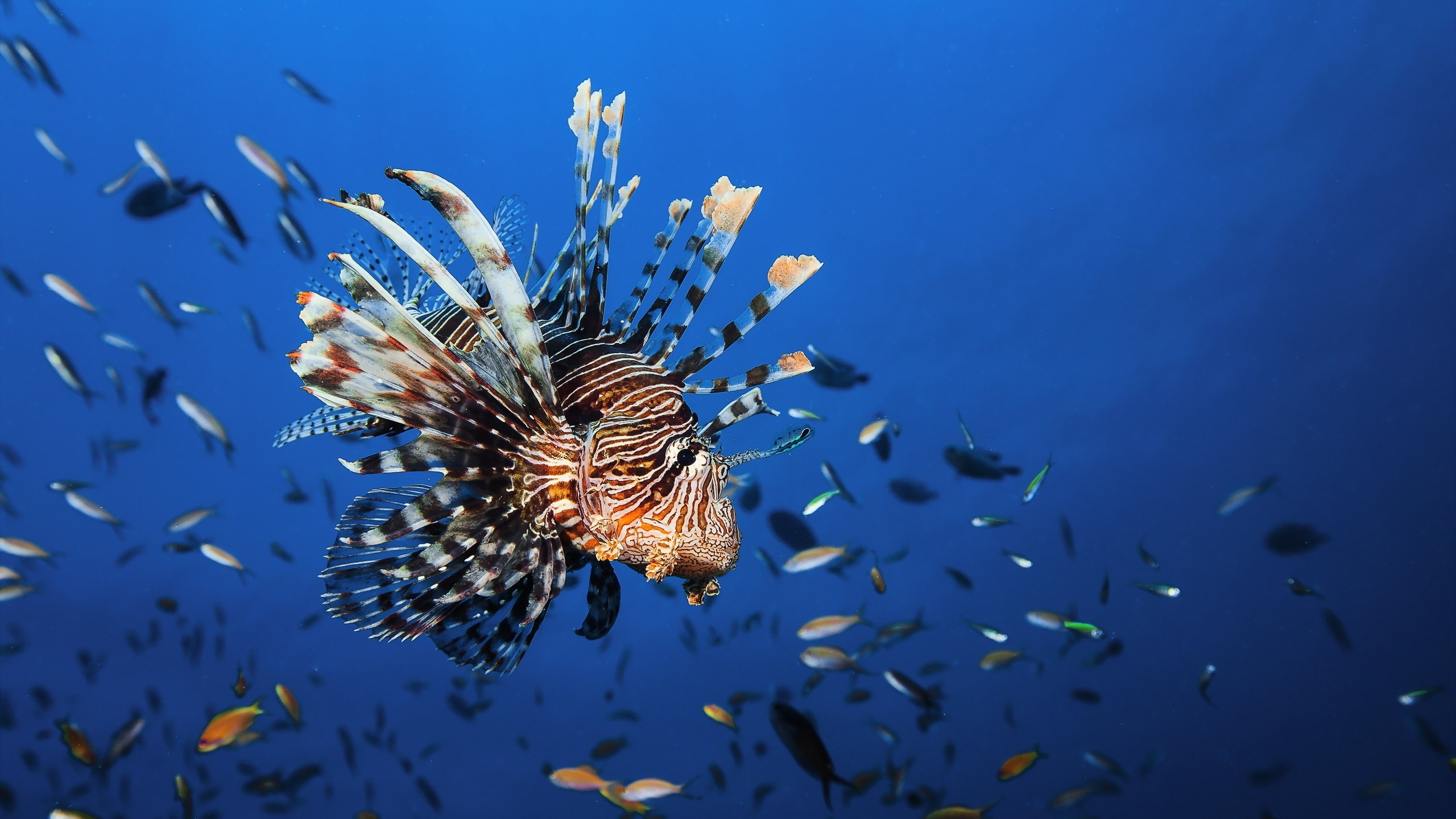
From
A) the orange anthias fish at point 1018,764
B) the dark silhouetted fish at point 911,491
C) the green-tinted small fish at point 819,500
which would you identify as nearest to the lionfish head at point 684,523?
the green-tinted small fish at point 819,500

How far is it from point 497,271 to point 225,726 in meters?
6.30

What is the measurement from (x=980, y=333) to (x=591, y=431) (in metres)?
17.8

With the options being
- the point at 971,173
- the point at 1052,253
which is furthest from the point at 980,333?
the point at 971,173

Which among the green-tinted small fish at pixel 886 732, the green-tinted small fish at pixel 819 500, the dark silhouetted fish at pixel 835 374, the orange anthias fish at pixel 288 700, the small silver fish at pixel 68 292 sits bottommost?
the orange anthias fish at pixel 288 700

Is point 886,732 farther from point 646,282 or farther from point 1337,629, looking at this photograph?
point 646,282

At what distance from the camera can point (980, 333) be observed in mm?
18578

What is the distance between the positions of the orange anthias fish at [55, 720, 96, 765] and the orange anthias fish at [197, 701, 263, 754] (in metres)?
0.87

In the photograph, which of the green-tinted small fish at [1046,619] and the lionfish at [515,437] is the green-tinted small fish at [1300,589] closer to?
the green-tinted small fish at [1046,619]

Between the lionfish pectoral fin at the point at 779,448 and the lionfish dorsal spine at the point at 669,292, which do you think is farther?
the lionfish dorsal spine at the point at 669,292

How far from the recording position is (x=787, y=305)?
17.6 m

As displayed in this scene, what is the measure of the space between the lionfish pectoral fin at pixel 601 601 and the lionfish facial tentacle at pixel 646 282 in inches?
40.3

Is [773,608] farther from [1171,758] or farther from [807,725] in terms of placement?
[1171,758]

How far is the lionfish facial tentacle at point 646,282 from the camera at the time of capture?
9.69ft

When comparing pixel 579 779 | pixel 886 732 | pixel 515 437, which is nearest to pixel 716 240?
pixel 515 437
